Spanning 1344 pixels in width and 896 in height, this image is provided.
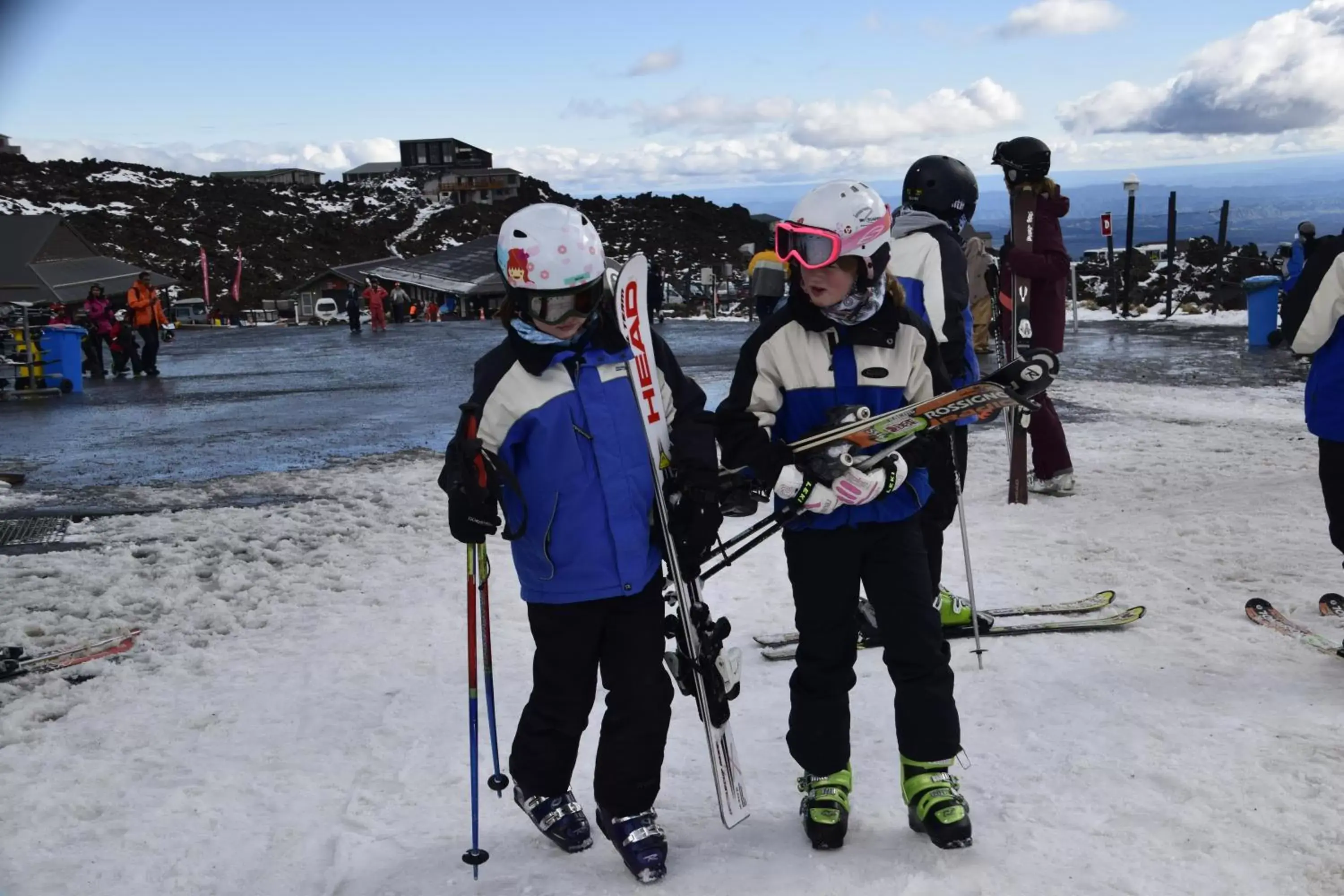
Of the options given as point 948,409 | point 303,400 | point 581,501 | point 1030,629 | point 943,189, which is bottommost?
point 303,400

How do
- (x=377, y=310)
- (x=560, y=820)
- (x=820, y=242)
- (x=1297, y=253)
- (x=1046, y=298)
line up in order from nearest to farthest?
(x=820, y=242), (x=560, y=820), (x=1046, y=298), (x=1297, y=253), (x=377, y=310)

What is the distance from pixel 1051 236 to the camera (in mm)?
7457

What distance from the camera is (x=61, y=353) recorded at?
62.3 feet

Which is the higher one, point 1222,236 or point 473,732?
point 1222,236

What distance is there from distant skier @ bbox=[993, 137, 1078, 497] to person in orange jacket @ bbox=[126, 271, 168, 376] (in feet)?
61.9

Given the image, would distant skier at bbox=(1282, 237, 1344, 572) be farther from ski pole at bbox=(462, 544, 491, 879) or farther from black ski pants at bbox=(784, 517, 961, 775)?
ski pole at bbox=(462, 544, 491, 879)

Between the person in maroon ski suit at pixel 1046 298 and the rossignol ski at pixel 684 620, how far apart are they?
3.66 metres

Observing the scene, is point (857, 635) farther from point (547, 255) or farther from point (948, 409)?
point (547, 255)

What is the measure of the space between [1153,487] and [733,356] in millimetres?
13232

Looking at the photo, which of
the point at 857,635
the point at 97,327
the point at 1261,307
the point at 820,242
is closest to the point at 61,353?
the point at 97,327

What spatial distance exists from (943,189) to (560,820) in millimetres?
3230

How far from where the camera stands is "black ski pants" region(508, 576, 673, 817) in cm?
342

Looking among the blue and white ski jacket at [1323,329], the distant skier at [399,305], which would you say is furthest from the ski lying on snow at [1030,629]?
the distant skier at [399,305]

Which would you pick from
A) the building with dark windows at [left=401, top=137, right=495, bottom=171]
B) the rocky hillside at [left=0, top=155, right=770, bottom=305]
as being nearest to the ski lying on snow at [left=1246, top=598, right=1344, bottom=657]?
the rocky hillside at [left=0, top=155, right=770, bottom=305]
